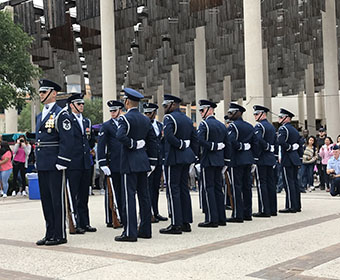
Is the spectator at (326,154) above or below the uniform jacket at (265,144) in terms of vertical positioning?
below

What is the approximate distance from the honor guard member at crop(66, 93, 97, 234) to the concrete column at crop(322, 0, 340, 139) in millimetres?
21584

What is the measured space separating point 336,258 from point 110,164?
4.13m

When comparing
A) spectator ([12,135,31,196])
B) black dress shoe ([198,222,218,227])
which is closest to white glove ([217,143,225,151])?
black dress shoe ([198,222,218,227])

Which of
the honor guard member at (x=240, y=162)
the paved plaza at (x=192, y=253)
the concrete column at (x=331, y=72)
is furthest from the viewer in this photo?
the concrete column at (x=331, y=72)

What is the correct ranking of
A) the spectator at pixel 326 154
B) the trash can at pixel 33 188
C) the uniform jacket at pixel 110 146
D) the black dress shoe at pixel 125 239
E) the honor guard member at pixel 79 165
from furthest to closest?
1. the spectator at pixel 326 154
2. the trash can at pixel 33 188
3. the uniform jacket at pixel 110 146
4. the honor guard member at pixel 79 165
5. the black dress shoe at pixel 125 239

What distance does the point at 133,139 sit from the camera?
24.9 ft

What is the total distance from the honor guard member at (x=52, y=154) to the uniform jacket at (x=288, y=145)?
4.85 m

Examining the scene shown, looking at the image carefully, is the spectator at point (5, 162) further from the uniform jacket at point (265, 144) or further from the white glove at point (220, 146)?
the white glove at point (220, 146)

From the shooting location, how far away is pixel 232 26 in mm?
30078

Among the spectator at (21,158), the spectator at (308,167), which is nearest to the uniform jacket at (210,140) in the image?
the spectator at (308,167)

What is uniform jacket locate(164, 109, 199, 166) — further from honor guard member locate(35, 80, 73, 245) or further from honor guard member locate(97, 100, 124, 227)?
honor guard member locate(35, 80, 73, 245)

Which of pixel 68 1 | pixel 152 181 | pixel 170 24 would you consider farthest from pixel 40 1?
pixel 152 181

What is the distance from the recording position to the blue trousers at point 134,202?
751 cm

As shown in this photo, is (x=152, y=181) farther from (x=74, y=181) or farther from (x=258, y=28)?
(x=258, y=28)
